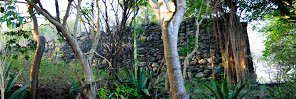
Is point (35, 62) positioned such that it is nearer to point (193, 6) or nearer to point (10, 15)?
point (10, 15)

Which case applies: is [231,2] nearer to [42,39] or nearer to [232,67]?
[232,67]

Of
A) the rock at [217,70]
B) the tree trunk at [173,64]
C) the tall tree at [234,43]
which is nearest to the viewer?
the tree trunk at [173,64]

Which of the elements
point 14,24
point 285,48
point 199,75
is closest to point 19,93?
point 14,24

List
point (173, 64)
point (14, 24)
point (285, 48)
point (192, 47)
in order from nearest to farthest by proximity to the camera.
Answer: point (14, 24) → point (173, 64) → point (285, 48) → point (192, 47)

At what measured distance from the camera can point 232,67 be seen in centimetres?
423

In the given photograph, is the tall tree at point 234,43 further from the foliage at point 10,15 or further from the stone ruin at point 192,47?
the foliage at point 10,15

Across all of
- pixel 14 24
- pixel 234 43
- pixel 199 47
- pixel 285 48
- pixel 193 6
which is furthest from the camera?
pixel 199 47

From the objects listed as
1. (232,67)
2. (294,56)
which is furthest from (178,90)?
(232,67)

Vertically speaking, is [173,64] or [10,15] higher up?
[10,15]

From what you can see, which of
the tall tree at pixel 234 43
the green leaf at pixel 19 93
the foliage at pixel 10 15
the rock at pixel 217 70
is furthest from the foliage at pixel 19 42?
the rock at pixel 217 70

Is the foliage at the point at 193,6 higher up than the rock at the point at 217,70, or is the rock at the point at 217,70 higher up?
the foliage at the point at 193,6

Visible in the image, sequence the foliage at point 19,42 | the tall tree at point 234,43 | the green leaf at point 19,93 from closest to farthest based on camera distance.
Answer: the foliage at point 19,42
the green leaf at point 19,93
the tall tree at point 234,43

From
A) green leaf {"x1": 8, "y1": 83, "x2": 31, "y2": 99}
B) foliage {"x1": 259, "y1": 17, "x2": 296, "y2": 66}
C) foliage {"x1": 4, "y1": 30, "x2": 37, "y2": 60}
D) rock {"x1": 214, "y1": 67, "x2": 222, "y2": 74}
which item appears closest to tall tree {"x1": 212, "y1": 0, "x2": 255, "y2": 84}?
foliage {"x1": 259, "y1": 17, "x2": 296, "y2": 66}

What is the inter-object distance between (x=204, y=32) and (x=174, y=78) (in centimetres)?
383
